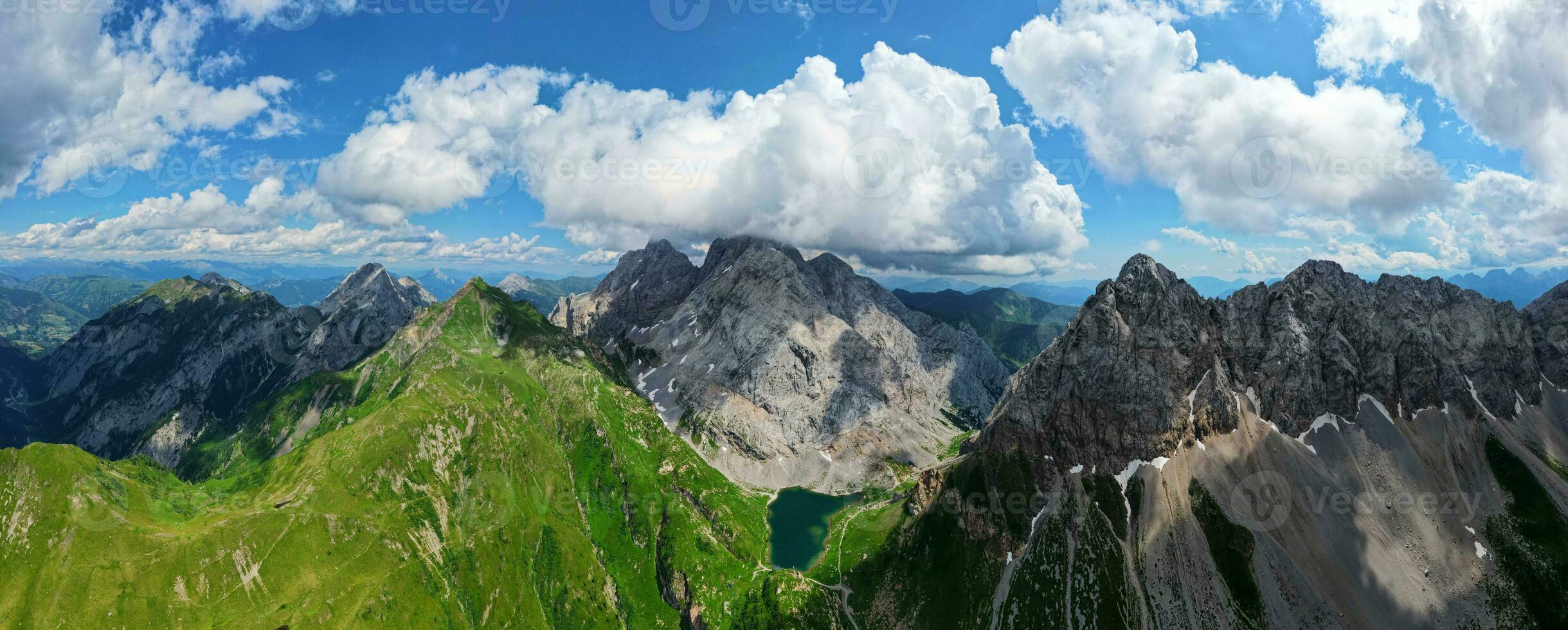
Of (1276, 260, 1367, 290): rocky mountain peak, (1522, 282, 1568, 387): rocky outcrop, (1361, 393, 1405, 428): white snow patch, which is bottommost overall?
(1361, 393, 1405, 428): white snow patch

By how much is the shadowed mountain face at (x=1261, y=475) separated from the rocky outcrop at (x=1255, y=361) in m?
0.54

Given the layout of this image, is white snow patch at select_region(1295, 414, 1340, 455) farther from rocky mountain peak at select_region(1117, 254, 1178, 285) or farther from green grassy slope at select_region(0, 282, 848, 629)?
green grassy slope at select_region(0, 282, 848, 629)

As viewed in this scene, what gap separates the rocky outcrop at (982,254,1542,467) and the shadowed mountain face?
0.54 metres

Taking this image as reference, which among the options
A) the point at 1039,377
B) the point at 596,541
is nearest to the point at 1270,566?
the point at 1039,377

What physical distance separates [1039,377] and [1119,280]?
36.0m

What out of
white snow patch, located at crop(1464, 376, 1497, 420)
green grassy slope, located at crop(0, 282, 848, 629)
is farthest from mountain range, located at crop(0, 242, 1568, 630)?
white snow patch, located at crop(1464, 376, 1497, 420)

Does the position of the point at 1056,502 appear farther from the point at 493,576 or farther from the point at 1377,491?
the point at 493,576

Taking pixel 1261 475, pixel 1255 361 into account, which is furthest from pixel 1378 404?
pixel 1261 475

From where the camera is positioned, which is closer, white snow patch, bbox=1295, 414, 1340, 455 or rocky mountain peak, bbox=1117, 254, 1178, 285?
white snow patch, bbox=1295, 414, 1340, 455

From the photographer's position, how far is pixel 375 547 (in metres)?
142

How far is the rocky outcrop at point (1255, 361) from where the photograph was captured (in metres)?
151

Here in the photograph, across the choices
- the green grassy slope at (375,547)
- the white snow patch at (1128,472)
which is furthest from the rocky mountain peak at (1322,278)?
the green grassy slope at (375,547)

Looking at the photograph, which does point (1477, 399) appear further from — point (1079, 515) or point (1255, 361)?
point (1079, 515)

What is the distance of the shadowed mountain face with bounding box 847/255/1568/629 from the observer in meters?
124
